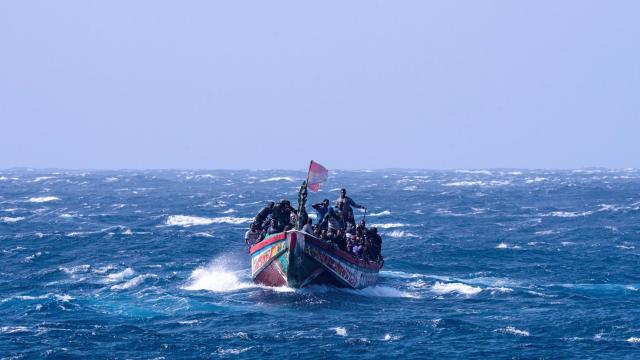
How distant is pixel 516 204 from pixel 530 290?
5404 centimetres

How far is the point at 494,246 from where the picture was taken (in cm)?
5416

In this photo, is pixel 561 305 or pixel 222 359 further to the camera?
pixel 561 305

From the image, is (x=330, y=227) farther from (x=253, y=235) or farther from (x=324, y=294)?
(x=253, y=235)

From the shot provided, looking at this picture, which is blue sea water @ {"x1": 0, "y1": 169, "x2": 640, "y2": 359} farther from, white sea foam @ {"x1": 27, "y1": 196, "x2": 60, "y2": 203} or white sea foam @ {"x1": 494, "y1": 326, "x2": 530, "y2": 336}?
white sea foam @ {"x1": 27, "y1": 196, "x2": 60, "y2": 203}

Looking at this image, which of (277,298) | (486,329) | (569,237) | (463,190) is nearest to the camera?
(486,329)

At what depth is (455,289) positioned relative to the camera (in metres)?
38.4

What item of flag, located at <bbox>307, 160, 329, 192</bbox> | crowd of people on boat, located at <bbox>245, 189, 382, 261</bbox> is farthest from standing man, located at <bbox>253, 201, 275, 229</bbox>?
flag, located at <bbox>307, 160, 329, 192</bbox>

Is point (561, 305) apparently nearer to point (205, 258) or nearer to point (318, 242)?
point (318, 242)

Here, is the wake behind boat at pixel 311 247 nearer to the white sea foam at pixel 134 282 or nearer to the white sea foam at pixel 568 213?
the white sea foam at pixel 134 282

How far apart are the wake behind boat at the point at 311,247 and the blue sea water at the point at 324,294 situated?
726 mm

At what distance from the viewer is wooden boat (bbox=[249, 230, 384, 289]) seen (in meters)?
34.9

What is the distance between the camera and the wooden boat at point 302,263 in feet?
115

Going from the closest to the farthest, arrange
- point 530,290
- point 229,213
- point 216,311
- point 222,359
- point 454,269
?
1. point 222,359
2. point 216,311
3. point 530,290
4. point 454,269
5. point 229,213

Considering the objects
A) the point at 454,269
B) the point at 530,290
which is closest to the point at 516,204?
the point at 454,269
